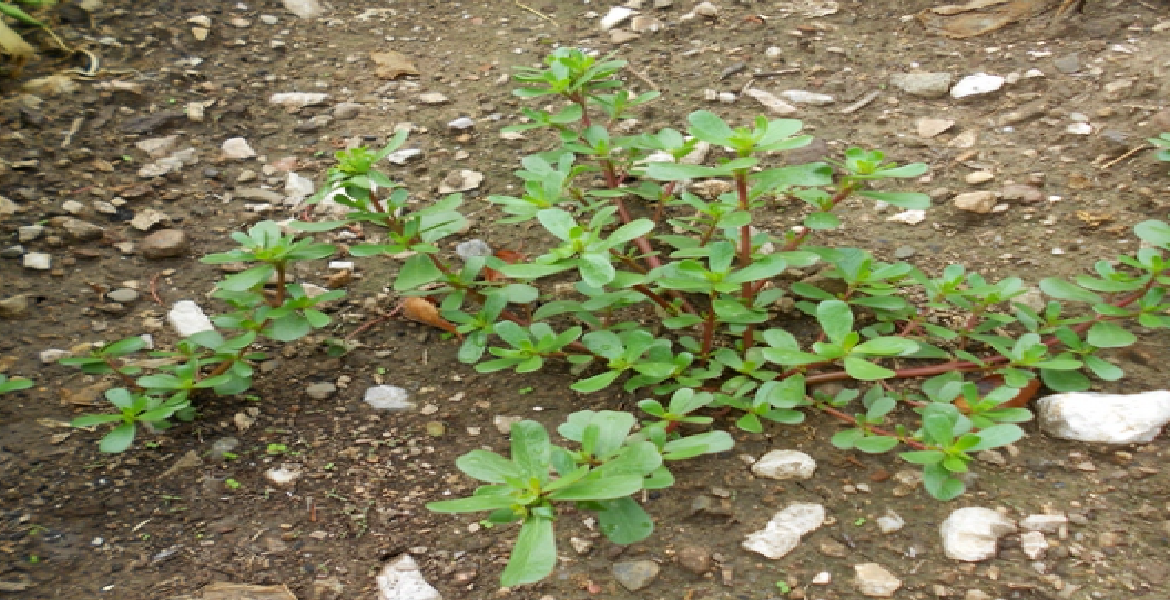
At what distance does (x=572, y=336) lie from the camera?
6.06 feet

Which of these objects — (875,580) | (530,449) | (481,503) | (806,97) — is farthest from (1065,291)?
(481,503)

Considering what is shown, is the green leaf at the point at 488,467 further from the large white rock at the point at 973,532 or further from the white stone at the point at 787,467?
the large white rock at the point at 973,532

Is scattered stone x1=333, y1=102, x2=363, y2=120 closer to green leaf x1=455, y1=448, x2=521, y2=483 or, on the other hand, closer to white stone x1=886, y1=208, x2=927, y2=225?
white stone x1=886, y1=208, x2=927, y2=225

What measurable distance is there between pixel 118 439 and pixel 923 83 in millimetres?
2189

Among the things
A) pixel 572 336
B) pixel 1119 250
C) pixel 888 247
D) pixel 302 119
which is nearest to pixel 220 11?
pixel 302 119

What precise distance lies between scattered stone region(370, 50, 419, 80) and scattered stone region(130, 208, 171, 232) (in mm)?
879

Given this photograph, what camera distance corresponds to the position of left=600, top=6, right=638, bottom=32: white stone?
123 inches

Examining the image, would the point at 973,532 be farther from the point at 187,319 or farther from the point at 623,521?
the point at 187,319

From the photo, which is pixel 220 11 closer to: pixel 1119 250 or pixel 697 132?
pixel 697 132

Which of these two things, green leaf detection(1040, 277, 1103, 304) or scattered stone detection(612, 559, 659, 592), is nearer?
scattered stone detection(612, 559, 659, 592)

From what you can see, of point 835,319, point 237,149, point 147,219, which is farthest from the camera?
point 237,149

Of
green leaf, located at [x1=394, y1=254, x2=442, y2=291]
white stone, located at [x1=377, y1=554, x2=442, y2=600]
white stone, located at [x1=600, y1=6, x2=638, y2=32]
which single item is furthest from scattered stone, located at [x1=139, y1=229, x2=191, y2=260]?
white stone, located at [x1=600, y1=6, x2=638, y2=32]

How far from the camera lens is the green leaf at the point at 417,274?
1890 millimetres

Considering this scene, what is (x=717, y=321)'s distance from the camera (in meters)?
1.96
